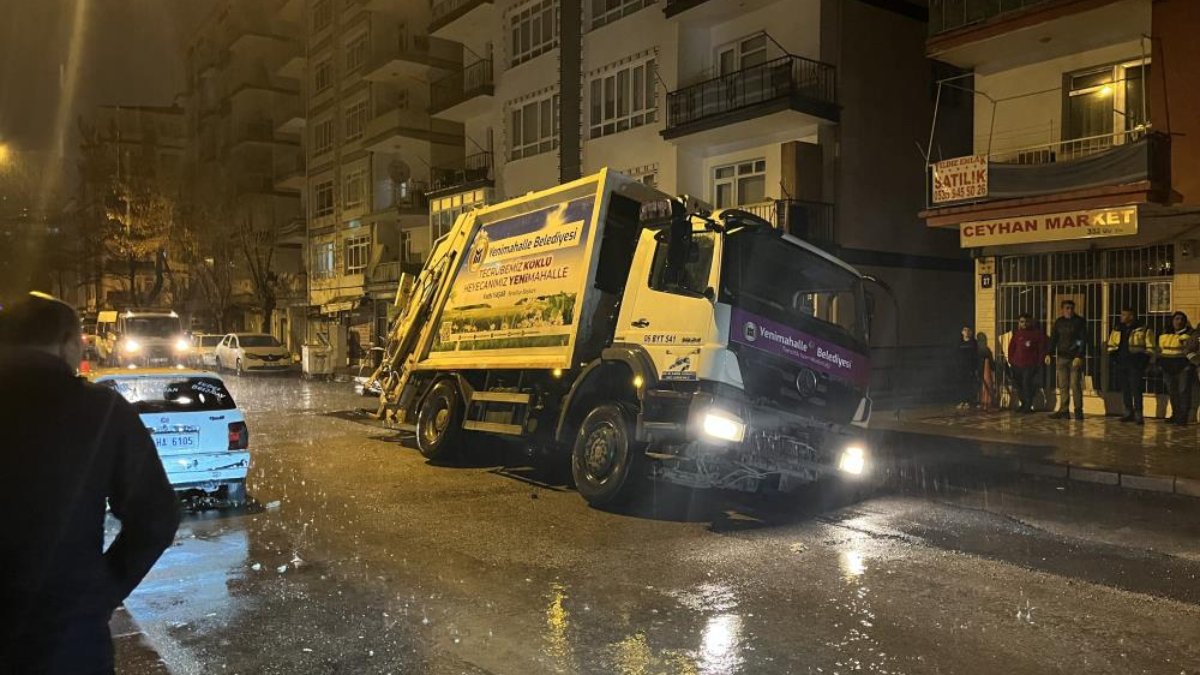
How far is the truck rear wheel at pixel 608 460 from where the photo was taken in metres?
8.28

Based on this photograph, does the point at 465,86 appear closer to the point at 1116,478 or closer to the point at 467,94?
the point at 467,94

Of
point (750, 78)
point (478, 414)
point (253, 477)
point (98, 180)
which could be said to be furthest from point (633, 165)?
point (98, 180)

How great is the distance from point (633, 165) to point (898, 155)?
279 inches

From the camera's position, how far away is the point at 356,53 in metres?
41.4

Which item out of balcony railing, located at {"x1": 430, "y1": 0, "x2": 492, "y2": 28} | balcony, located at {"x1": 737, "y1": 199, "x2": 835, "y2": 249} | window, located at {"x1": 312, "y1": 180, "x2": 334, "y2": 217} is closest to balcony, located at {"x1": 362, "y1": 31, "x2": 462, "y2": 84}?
balcony railing, located at {"x1": 430, "y1": 0, "x2": 492, "y2": 28}

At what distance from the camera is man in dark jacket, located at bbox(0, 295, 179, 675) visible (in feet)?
7.06

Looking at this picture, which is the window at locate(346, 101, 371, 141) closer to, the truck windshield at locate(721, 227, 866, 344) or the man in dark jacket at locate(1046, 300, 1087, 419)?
the man in dark jacket at locate(1046, 300, 1087, 419)

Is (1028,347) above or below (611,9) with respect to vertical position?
below

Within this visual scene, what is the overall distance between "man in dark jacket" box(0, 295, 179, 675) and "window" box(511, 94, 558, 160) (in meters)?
25.6

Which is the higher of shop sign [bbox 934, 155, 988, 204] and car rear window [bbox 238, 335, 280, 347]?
shop sign [bbox 934, 155, 988, 204]

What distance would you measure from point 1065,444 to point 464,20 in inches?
1026

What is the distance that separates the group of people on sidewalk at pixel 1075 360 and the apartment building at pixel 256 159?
37.4 metres

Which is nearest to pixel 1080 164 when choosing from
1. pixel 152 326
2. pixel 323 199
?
pixel 152 326

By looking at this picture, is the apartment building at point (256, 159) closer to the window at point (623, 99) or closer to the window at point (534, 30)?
the window at point (534, 30)
